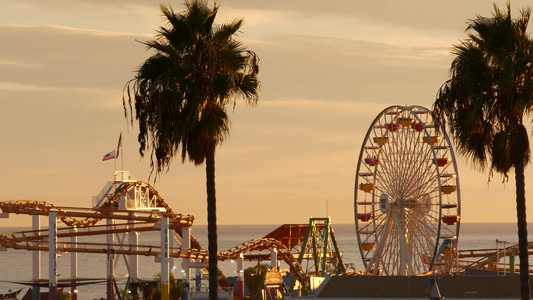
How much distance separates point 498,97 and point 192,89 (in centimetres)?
806

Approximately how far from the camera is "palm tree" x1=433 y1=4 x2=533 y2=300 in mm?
26391

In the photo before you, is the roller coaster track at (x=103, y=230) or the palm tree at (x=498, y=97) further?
the roller coaster track at (x=103, y=230)

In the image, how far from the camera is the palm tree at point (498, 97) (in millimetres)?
26391

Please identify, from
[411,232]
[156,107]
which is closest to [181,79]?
[156,107]

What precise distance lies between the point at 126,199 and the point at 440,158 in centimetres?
2722

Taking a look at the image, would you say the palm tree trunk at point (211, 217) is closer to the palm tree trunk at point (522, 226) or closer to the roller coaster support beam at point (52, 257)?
the palm tree trunk at point (522, 226)

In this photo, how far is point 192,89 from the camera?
88.5 feet

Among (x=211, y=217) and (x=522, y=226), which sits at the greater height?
(x=211, y=217)

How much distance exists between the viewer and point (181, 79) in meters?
27.0

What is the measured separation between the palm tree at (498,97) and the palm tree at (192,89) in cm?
575

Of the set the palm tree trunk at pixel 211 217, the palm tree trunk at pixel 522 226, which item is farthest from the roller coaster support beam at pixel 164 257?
the palm tree trunk at pixel 522 226

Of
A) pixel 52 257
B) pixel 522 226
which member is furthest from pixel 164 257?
pixel 522 226

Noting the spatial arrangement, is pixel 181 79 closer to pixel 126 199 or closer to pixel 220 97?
pixel 220 97

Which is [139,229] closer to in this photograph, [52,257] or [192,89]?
[52,257]
